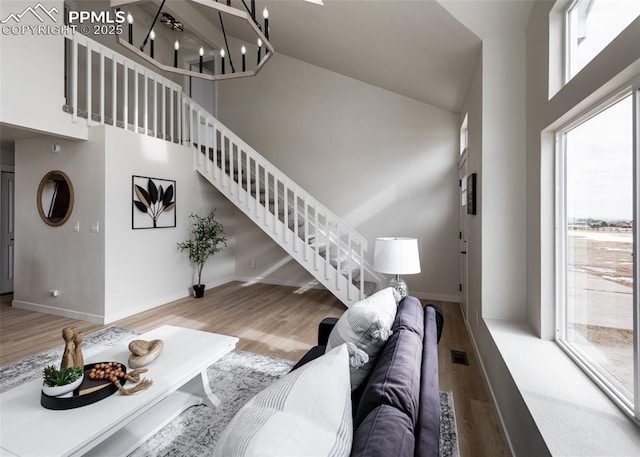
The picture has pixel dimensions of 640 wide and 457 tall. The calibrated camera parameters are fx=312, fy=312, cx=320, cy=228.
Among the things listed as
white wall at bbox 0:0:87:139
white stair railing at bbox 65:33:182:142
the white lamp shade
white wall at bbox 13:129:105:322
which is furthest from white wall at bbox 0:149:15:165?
the white lamp shade

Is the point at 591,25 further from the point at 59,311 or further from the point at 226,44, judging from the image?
the point at 59,311

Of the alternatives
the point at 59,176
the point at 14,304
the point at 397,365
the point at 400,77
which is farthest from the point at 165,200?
the point at 397,365

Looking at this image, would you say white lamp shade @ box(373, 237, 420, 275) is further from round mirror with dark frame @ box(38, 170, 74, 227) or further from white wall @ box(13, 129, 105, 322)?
round mirror with dark frame @ box(38, 170, 74, 227)

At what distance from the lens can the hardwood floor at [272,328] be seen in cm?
199

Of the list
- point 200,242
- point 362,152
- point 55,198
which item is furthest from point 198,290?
point 362,152

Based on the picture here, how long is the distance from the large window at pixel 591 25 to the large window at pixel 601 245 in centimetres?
29

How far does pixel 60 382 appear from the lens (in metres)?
1.40

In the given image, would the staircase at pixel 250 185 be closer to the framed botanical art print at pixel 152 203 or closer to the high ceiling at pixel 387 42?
the framed botanical art print at pixel 152 203

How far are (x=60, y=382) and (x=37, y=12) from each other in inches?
148

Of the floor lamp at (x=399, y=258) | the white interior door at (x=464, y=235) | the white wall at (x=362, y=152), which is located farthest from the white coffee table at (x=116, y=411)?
the white wall at (x=362, y=152)

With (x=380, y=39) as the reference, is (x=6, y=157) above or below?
below

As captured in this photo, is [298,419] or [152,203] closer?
[298,419]

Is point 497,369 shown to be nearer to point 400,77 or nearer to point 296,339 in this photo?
point 296,339

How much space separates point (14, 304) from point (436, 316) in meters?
5.33
